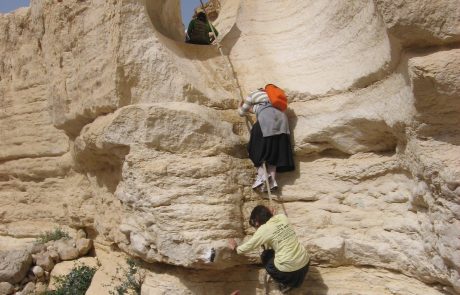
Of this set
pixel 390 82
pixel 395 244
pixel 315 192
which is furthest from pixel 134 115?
pixel 395 244

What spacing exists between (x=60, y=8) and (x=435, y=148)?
4.34 meters

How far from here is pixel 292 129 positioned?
4.52 meters

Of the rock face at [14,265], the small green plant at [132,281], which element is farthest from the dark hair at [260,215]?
the rock face at [14,265]

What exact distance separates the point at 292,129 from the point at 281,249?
4.04 feet

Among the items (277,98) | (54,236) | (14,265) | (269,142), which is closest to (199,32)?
(277,98)

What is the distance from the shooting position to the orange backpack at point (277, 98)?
14.3 ft

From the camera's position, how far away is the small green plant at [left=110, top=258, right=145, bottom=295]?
4.70 m

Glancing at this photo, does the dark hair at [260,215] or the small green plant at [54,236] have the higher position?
the dark hair at [260,215]

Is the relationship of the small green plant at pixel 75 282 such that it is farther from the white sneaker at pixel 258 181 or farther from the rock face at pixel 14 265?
the white sneaker at pixel 258 181

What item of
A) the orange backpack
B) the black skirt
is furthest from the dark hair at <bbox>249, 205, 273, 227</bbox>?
the orange backpack

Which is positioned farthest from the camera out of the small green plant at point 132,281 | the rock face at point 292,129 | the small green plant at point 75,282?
the small green plant at point 75,282

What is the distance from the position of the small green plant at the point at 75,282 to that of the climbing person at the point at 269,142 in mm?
2714

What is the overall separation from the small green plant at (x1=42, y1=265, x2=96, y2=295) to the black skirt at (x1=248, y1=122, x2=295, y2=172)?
9.20 ft

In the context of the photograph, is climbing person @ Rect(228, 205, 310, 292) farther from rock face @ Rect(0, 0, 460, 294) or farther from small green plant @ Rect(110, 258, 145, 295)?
small green plant @ Rect(110, 258, 145, 295)
